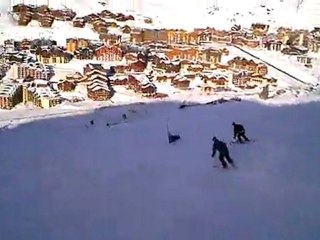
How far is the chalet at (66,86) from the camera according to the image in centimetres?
706

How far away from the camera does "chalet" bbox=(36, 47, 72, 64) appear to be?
8.49m

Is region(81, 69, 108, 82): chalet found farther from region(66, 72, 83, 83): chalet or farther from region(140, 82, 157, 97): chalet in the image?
region(140, 82, 157, 97): chalet

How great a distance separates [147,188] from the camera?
3006 mm

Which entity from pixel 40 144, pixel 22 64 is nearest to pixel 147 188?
pixel 40 144

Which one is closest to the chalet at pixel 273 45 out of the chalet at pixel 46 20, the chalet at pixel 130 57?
the chalet at pixel 130 57

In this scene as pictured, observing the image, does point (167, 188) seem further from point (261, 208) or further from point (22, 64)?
point (22, 64)

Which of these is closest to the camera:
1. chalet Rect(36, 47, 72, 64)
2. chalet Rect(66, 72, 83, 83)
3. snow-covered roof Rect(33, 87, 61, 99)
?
snow-covered roof Rect(33, 87, 61, 99)

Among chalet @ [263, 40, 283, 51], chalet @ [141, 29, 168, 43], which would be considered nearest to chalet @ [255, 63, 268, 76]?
chalet @ [263, 40, 283, 51]

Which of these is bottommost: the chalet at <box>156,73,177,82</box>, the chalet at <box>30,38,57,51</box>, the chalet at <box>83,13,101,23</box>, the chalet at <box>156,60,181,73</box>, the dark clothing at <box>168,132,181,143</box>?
the dark clothing at <box>168,132,181,143</box>

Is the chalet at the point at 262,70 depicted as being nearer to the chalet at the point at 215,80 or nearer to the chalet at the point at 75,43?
the chalet at the point at 215,80

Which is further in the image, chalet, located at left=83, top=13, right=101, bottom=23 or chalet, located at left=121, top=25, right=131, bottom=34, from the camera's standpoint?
chalet, located at left=83, top=13, right=101, bottom=23

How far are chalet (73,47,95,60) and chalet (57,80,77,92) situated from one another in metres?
1.63

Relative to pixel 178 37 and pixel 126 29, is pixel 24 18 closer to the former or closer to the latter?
pixel 126 29

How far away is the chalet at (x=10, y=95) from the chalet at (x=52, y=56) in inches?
63.9
